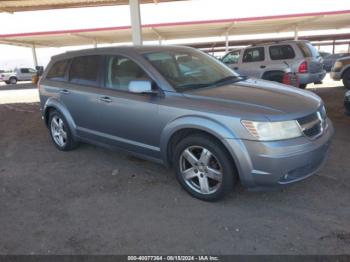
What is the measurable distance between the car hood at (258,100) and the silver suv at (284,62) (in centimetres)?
716

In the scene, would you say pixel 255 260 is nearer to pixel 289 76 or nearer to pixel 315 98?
pixel 315 98

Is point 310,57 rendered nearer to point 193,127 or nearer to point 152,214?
point 193,127

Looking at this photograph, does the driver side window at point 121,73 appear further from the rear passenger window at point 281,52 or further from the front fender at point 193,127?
the rear passenger window at point 281,52

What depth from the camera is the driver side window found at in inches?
171

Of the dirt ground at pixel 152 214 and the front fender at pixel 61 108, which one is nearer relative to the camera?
the dirt ground at pixel 152 214

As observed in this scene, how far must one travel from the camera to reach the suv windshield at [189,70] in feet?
Answer: 13.7

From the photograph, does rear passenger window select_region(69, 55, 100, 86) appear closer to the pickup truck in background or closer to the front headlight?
the front headlight

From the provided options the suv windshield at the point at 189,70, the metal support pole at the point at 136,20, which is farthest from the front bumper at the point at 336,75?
the suv windshield at the point at 189,70

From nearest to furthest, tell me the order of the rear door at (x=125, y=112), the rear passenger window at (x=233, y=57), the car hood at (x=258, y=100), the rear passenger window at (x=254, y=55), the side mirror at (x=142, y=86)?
the car hood at (x=258, y=100) < the side mirror at (x=142, y=86) < the rear door at (x=125, y=112) < the rear passenger window at (x=254, y=55) < the rear passenger window at (x=233, y=57)

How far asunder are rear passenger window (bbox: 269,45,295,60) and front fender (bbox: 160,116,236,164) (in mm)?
8566

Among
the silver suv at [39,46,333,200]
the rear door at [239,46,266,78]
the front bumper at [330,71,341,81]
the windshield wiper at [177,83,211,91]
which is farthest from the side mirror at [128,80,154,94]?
the front bumper at [330,71,341,81]

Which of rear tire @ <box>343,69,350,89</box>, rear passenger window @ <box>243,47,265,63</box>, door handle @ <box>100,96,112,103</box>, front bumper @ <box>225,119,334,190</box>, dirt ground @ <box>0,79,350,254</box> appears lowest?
dirt ground @ <box>0,79,350,254</box>

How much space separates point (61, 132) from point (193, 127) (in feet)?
10.3

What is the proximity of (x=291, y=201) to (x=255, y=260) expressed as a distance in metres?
1.18
